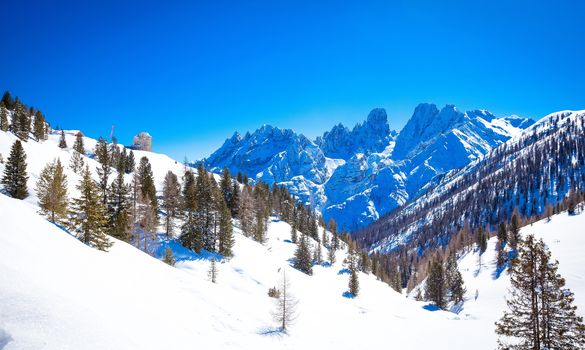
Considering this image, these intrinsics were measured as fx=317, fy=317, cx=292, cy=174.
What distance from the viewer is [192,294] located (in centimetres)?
3225

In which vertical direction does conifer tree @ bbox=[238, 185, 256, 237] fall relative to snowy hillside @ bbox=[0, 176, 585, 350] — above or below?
above

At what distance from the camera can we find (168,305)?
85.6ft

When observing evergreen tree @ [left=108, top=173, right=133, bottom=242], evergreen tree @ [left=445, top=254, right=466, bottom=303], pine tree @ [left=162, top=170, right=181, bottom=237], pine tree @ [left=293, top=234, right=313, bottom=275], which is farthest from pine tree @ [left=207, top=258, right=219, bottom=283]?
evergreen tree @ [left=445, top=254, right=466, bottom=303]

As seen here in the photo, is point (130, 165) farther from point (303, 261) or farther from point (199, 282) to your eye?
point (199, 282)

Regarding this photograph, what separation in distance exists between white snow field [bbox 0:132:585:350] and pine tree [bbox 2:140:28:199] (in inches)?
81.0

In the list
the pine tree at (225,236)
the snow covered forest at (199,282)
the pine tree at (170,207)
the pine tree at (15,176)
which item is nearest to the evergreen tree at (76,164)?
the snow covered forest at (199,282)

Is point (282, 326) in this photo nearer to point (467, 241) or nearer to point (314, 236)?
point (314, 236)

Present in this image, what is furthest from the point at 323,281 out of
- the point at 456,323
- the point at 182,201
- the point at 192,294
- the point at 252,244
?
the point at 192,294

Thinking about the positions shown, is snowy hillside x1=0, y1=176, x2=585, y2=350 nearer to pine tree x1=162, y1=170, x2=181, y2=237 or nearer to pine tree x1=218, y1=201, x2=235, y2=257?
pine tree x1=218, y1=201, x2=235, y2=257

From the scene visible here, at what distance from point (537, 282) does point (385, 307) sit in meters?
52.6

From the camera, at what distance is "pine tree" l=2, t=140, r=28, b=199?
1871 inches

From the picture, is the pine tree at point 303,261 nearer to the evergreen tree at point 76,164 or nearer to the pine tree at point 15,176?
the pine tree at point 15,176

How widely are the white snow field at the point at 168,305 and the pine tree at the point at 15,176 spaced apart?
2056 mm

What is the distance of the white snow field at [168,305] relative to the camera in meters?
13.8
